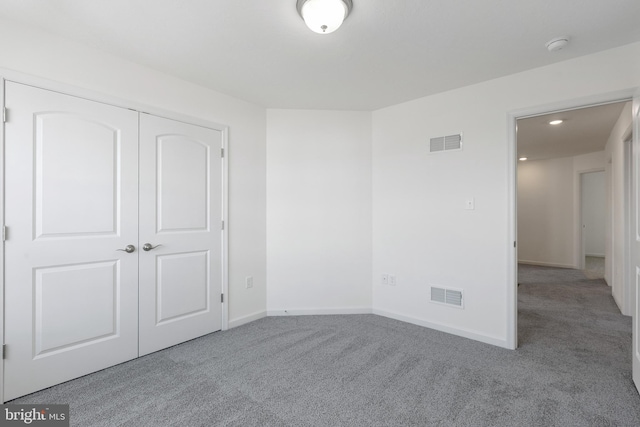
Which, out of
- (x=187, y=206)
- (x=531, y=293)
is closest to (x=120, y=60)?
(x=187, y=206)

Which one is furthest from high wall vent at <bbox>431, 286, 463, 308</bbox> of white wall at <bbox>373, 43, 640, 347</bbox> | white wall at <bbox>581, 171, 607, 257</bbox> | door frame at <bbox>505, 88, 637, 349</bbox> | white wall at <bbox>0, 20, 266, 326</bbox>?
white wall at <bbox>581, 171, 607, 257</bbox>

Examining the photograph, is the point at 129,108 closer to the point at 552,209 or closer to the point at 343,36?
the point at 343,36

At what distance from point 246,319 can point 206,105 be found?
2.31m

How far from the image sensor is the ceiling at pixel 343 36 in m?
1.91

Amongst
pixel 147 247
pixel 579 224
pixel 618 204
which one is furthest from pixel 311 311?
pixel 579 224

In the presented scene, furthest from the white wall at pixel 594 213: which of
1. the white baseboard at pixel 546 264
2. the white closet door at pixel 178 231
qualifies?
the white closet door at pixel 178 231

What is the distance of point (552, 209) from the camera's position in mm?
7043

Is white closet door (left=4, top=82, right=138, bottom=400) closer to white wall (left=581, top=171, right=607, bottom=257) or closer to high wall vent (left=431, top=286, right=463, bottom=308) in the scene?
high wall vent (left=431, top=286, right=463, bottom=308)

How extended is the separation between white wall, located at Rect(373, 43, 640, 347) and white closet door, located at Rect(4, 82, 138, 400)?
8.50 ft

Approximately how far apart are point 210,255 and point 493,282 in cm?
276

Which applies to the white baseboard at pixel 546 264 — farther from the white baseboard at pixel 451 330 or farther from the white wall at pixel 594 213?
the white baseboard at pixel 451 330

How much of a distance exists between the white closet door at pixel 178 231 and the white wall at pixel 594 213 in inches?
381

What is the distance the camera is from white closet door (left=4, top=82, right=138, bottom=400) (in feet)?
6.70

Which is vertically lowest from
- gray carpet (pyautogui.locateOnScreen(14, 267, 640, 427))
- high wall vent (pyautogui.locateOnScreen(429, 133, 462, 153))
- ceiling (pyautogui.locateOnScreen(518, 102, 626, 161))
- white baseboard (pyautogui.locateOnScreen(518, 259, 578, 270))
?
gray carpet (pyautogui.locateOnScreen(14, 267, 640, 427))
